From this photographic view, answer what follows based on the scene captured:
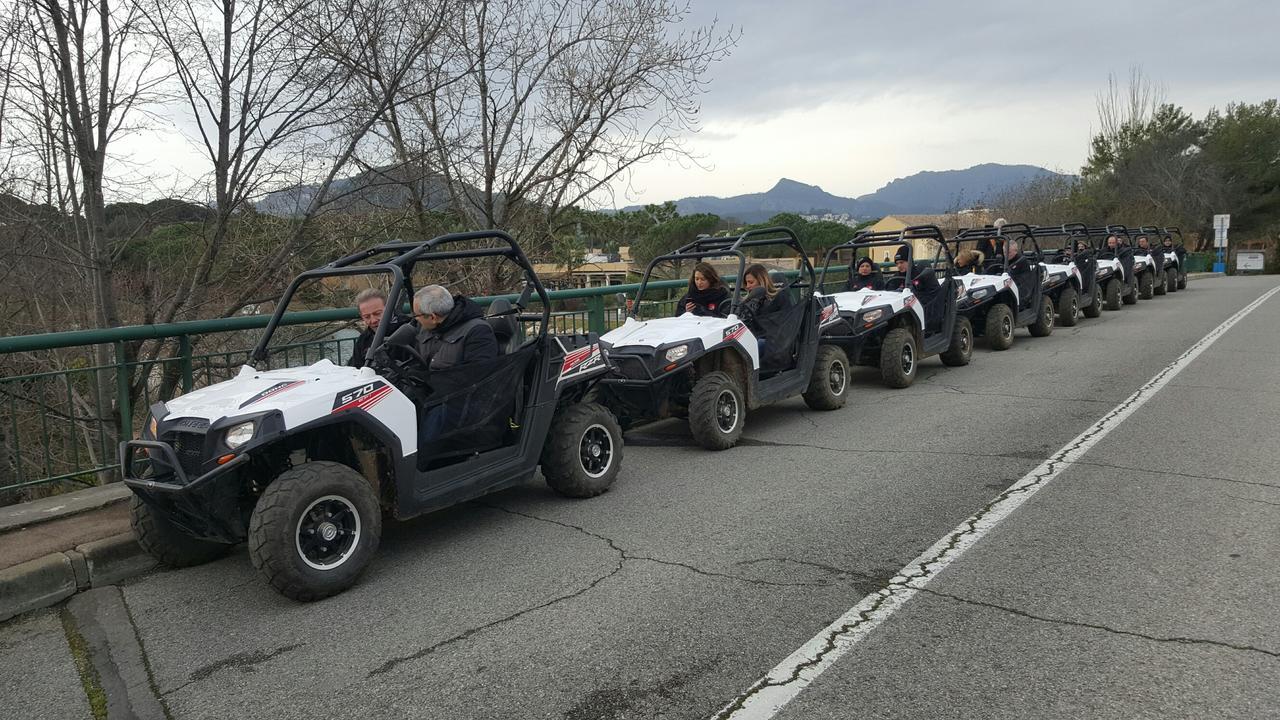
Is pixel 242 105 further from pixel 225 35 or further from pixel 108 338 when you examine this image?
pixel 108 338

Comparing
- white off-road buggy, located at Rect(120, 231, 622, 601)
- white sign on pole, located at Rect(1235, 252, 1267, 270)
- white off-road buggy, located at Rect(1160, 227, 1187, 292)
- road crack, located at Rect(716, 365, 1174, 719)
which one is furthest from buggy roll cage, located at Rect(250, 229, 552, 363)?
white sign on pole, located at Rect(1235, 252, 1267, 270)

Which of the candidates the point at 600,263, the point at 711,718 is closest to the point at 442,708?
the point at 711,718

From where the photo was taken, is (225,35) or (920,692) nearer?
(920,692)

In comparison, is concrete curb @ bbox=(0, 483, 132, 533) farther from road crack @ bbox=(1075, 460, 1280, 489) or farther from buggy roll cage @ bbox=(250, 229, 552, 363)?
road crack @ bbox=(1075, 460, 1280, 489)

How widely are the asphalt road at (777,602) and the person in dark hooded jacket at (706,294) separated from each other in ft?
4.94

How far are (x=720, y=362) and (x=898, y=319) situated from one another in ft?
12.1

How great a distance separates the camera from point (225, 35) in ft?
27.4

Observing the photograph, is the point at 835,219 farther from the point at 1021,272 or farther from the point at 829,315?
the point at 829,315

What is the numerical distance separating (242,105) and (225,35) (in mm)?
645

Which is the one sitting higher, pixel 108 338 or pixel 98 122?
pixel 98 122

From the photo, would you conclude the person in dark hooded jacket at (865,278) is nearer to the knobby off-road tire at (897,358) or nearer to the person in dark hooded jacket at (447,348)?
the knobby off-road tire at (897,358)

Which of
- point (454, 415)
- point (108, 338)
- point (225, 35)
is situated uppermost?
point (225, 35)

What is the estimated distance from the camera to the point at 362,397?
179 inches

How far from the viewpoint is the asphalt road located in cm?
330
